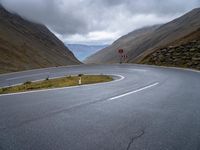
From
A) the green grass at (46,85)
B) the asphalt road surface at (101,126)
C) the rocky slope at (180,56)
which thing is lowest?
the green grass at (46,85)

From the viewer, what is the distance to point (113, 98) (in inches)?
433

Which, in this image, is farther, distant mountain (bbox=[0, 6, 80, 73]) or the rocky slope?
distant mountain (bbox=[0, 6, 80, 73])

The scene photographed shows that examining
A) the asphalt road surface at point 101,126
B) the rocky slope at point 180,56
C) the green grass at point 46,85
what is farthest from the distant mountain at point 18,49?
the asphalt road surface at point 101,126

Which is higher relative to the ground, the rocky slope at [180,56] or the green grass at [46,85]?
the rocky slope at [180,56]

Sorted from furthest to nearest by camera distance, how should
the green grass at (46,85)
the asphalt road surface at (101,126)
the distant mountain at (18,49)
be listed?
the distant mountain at (18,49) < the green grass at (46,85) < the asphalt road surface at (101,126)

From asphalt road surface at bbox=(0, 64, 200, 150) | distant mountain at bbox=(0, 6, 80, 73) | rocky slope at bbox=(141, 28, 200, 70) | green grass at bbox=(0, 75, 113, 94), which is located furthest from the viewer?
distant mountain at bbox=(0, 6, 80, 73)

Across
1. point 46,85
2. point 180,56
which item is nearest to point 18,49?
point 180,56

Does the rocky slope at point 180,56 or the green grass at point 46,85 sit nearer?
the green grass at point 46,85

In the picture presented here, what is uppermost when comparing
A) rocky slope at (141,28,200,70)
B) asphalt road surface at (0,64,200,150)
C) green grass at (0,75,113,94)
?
rocky slope at (141,28,200,70)

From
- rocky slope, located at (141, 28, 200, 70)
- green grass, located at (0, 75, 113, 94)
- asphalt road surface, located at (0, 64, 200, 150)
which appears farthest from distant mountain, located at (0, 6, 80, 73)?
asphalt road surface, located at (0, 64, 200, 150)

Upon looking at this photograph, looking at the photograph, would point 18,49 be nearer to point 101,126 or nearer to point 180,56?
point 180,56

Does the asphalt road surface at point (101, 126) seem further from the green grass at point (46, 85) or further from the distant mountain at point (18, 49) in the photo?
the distant mountain at point (18, 49)

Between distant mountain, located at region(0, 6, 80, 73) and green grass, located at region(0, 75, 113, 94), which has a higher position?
distant mountain, located at region(0, 6, 80, 73)

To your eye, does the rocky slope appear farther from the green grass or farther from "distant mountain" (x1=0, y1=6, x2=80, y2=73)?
"distant mountain" (x1=0, y1=6, x2=80, y2=73)
